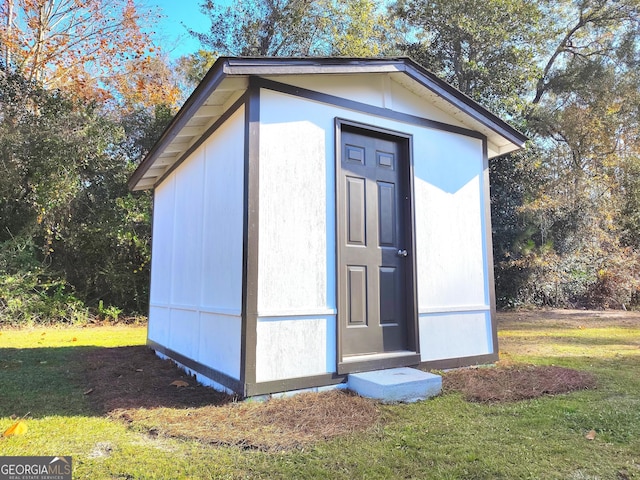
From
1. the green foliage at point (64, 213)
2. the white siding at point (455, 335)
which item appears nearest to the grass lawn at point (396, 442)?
the white siding at point (455, 335)

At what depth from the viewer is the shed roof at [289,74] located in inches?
158

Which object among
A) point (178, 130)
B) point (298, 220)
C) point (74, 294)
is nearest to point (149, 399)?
point (298, 220)

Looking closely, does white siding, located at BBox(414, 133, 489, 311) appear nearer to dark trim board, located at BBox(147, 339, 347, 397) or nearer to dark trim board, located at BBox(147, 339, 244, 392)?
dark trim board, located at BBox(147, 339, 347, 397)

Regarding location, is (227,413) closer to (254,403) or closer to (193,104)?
(254,403)

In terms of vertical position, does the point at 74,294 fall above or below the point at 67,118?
below

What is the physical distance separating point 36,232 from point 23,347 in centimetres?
471

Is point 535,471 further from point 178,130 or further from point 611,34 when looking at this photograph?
point 611,34

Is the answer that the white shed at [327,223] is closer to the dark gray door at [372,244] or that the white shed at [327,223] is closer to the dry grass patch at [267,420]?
the dark gray door at [372,244]

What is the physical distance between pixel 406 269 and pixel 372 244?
1.78ft

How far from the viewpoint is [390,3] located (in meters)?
15.6

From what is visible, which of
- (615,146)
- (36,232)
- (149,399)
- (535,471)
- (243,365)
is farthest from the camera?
(615,146)

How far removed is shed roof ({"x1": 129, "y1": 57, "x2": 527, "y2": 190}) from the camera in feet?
13.1

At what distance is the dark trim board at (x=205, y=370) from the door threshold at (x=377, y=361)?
978mm
